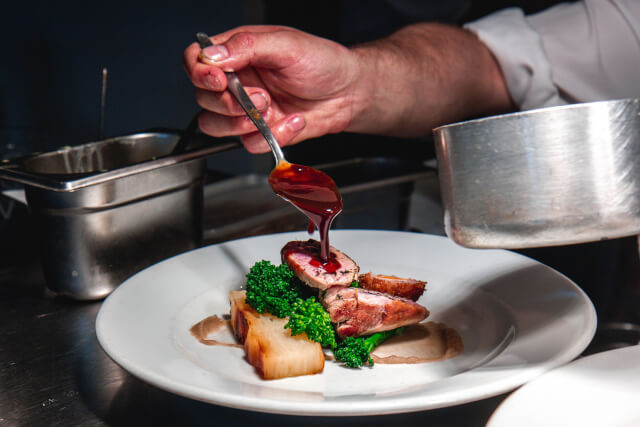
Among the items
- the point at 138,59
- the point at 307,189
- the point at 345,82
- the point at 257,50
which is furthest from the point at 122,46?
the point at 307,189

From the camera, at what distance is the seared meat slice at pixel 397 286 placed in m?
1.33

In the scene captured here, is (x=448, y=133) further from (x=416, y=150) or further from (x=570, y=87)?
(x=416, y=150)

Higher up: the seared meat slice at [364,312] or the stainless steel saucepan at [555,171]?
the stainless steel saucepan at [555,171]

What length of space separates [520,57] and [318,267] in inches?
65.8

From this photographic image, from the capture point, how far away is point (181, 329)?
4.08 feet

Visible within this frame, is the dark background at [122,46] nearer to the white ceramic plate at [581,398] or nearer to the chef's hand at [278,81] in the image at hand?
the chef's hand at [278,81]

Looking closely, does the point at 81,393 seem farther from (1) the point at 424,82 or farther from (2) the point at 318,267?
(1) the point at 424,82

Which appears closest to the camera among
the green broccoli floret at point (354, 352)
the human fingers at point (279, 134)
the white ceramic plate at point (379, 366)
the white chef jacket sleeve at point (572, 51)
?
the white ceramic plate at point (379, 366)

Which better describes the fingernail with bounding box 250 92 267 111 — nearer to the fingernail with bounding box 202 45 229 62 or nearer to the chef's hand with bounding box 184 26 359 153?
the chef's hand with bounding box 184 26 359 153

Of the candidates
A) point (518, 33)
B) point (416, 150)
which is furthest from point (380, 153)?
point (518, 33)

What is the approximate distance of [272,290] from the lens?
1260 mm

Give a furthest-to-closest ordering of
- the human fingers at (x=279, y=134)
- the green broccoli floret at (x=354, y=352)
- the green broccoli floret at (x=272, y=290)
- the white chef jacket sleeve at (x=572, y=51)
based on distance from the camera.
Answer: the white chef jacket sleeve at (x=572, y=51) → the human fingers at (x=279, y=134) → the green broccoli floret at (x=272, y=290) → the green broccoli floret at (x=354, y=352)

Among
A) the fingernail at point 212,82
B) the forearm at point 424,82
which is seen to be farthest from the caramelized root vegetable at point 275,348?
the forearm at point 424,82

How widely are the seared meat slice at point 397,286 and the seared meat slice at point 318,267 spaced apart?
54 millimetres
